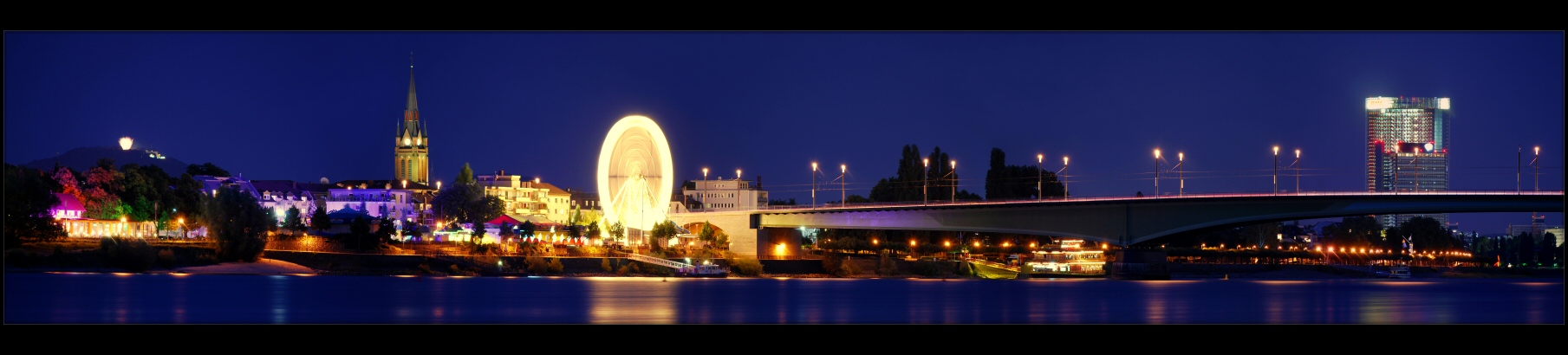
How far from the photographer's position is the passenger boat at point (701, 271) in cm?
8750

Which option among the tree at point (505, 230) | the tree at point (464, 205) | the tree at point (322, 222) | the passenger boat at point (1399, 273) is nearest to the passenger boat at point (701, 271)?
the tree at point (505, 230)

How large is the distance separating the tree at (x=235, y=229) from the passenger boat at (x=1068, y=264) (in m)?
45.7

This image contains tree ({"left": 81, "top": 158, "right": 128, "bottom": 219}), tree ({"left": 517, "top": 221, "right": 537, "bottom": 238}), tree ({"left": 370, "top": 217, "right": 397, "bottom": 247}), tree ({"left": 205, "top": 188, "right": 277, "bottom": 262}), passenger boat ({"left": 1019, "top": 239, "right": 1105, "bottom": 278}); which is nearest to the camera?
tree ({"left": 205, "top": 188, "right": 277, "bottom": 262})

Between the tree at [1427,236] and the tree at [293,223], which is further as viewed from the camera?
the tree at [1427,236]

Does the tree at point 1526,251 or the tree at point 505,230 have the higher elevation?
the tree at point 505,230

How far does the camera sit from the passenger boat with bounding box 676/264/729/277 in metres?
87.5

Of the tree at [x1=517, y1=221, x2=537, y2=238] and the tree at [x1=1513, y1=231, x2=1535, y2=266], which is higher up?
the tree at [x1=517, y1=221, x2=537, y2=238]

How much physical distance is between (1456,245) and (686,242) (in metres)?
88.7

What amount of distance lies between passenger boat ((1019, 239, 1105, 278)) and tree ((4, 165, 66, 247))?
183 ft

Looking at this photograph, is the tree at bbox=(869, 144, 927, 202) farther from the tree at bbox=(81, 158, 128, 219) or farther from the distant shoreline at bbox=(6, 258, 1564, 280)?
the tree at bbox=(81, 158, 128, 219)

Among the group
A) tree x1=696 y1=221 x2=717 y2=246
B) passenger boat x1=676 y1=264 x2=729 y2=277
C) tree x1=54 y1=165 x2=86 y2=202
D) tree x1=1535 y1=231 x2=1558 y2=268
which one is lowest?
tree x1=1535 y1=231 x2=1558 y2=268

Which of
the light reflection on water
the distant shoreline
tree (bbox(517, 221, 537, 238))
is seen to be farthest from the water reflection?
tree (bbox(517, 221, 537, 238))

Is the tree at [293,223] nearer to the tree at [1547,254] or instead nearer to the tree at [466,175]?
the tree at [466,175]

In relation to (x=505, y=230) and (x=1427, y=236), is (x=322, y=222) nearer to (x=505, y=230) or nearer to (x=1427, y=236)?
(x=505, y=230)
